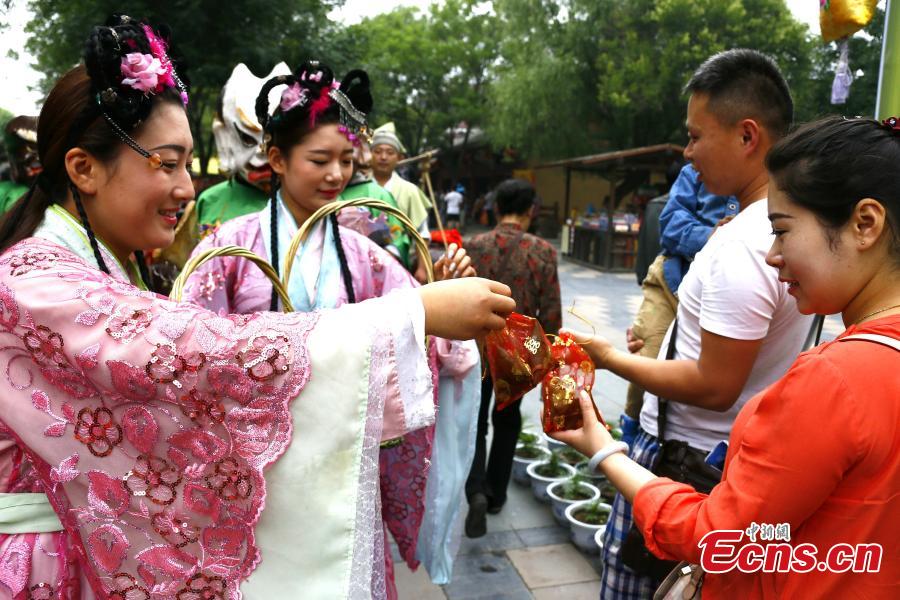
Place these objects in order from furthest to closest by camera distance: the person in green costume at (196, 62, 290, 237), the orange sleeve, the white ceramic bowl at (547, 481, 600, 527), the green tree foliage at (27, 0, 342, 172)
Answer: the green tree foliage at (27, 0, 342, 172)
the white ceramic bowl at (547, 481, 600, 527)
the person in green costume at (196, 62, 290, 237)
the orange sleeve

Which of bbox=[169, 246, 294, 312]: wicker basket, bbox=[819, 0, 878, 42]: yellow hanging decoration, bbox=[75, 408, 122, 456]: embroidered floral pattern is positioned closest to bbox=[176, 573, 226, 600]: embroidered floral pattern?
bbox=[75, 408, 122, 456]: embroidered floral pattern

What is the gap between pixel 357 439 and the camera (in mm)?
1163

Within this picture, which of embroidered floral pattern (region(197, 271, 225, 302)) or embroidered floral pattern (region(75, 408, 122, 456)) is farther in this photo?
embroidered floral pattern (region(197, 271, 225, 302))

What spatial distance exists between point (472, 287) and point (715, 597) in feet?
2.60

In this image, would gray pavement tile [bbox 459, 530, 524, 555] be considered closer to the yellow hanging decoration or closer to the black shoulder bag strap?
the black shoulder bag strap

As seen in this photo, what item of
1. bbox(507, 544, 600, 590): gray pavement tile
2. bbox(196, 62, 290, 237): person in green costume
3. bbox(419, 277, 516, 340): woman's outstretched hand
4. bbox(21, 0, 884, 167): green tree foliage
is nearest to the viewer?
bbox(419, 277, 516, 340): woman's outstretched hand

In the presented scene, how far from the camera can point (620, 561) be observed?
2.01 meters

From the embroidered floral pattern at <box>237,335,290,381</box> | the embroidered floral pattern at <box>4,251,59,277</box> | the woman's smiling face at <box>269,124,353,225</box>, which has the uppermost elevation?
the woman's smiling face at <box>269,124,353,225</box>

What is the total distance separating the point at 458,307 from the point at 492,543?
8.63 ft

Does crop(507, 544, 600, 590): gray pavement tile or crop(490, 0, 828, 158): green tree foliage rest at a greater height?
crop(490, 0, 828, 158): green tree foliage

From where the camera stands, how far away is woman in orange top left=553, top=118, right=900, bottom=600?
107cm

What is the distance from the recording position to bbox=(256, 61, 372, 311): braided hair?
6.75 ft

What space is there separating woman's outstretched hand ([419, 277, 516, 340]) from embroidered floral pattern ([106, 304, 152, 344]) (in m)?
0.51

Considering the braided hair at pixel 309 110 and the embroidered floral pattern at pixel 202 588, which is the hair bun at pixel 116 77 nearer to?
the braided hair at pixel 309 110
